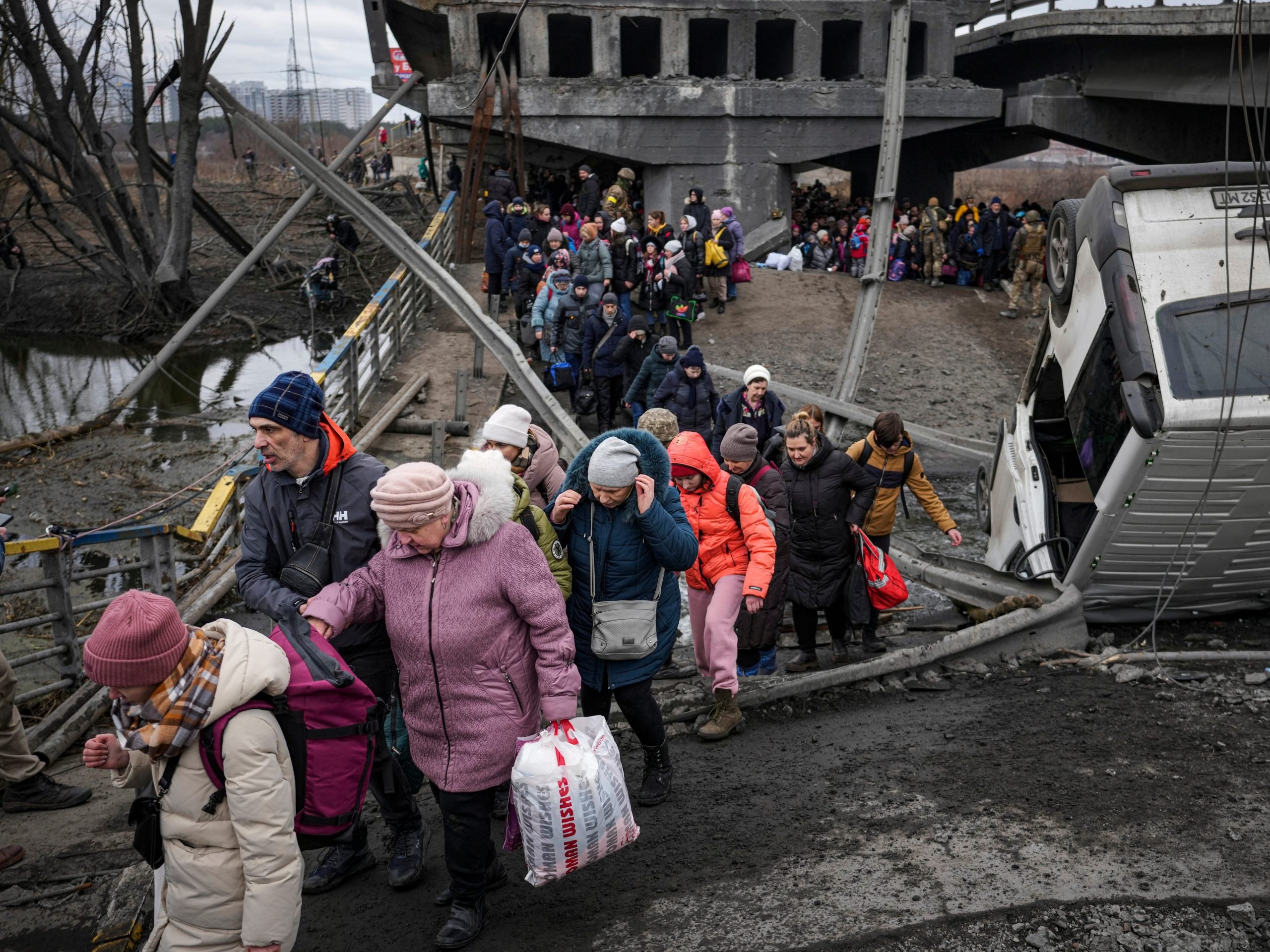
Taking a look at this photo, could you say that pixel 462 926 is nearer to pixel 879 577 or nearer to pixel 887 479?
pixel 879 577

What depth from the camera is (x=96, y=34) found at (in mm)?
20281

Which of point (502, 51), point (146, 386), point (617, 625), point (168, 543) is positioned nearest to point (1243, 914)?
point (617, 625)

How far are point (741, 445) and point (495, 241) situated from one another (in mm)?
11392

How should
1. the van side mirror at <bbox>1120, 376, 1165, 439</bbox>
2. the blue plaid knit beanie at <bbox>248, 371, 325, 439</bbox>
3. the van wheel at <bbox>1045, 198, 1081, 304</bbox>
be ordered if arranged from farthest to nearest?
the van wheel at <bbox>1045, 198, 1081, 304</bbox>, the van side mirror at <bbox>1120, 376, 1165, 439</bbox>, the blue plaid knit beanie at <bbox>248, 371, 325, 439</bbox>

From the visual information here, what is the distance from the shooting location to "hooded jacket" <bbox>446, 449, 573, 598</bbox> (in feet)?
11.9

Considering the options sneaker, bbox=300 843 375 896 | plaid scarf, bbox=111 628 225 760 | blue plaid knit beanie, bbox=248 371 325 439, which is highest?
blue plaid knit beanie, bbox=248 371 325 439

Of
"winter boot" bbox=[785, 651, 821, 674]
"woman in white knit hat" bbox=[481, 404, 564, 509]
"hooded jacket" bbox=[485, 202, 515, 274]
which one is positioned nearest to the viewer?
"woman in white knit hat" bbox=[481, 404, 564, 509]

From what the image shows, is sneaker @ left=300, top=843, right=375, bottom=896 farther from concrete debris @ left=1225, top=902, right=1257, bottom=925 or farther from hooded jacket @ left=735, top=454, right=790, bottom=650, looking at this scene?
concrete debris @ left=1225, top=902, right=1257, bottom=925

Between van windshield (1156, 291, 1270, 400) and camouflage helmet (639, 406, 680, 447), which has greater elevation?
van windshield (1156, 291, 1270, 400)

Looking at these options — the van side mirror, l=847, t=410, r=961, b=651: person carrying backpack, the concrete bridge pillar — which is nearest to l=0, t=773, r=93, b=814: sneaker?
l=847, t=410, r=961, b=651: person carrying backpack

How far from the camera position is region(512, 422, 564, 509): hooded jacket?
199 inches

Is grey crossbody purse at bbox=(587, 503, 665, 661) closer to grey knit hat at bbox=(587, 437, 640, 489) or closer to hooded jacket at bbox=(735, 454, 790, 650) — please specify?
grey knit hat at bbox=(587, 437, 640, 489)

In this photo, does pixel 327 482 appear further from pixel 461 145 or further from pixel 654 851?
pixel 461 145

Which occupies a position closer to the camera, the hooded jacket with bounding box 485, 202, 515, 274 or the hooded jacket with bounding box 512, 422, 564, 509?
the hooded jacket with bounding box 512, 422, 564, 509
